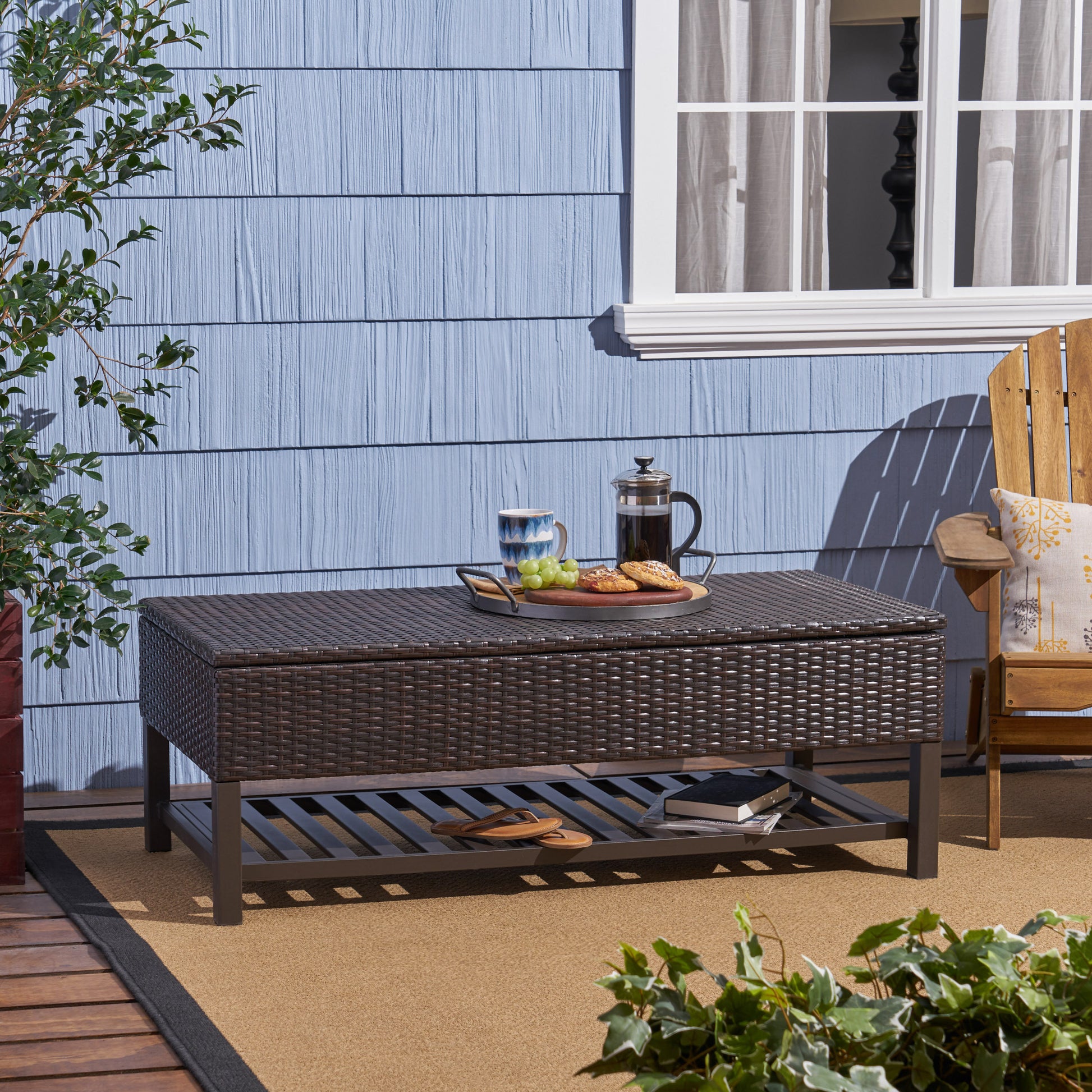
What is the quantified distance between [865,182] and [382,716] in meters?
4.01

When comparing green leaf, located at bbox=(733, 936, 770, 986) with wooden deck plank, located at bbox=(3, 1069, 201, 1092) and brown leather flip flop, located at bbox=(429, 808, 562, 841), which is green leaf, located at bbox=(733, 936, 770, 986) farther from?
brown leather flip flop, located at bbox=(429, 808, 562, 841)

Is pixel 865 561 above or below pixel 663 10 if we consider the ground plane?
below

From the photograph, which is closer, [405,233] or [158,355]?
[158,355]

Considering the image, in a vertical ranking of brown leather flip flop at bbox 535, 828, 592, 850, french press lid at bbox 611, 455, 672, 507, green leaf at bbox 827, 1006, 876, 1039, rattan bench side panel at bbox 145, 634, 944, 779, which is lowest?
brown leather flip flop at bbox 535, 828, 592, 850

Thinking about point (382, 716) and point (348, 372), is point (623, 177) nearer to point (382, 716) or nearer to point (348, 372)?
point (348, 372)

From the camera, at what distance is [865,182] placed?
6.10 metres

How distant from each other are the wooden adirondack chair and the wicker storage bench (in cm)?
20

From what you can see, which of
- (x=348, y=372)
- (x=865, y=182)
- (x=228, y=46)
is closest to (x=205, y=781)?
(x=348, y=372)

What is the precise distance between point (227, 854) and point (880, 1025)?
1852mm

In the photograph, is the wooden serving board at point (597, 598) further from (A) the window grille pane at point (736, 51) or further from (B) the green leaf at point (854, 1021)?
(B) the green leaf at point (854, 1021)

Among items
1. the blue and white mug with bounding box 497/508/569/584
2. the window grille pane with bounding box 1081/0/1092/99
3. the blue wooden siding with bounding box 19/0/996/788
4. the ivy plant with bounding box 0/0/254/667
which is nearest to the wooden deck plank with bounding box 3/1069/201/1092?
the ivy plant with bounding box 0/0/254/667

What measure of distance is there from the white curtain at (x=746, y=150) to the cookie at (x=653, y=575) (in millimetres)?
1015

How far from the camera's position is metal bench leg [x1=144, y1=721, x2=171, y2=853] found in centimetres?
314

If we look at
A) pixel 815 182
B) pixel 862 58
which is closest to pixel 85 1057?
pixel 815 182
